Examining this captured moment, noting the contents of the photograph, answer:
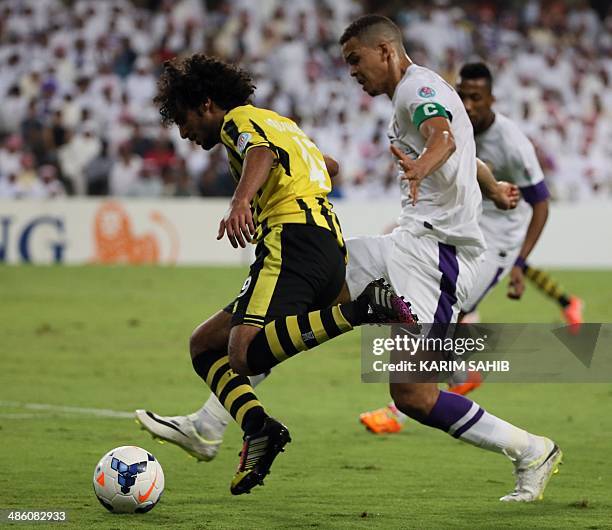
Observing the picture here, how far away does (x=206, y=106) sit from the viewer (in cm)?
627

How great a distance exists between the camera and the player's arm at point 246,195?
553 cm

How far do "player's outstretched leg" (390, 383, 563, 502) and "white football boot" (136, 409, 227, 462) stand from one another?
101 cm

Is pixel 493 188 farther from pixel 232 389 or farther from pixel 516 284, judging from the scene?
pixel 516 284

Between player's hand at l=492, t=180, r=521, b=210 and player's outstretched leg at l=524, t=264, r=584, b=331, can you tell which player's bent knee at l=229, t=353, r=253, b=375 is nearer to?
player's hand at l=492, t=180, r=521, b=210

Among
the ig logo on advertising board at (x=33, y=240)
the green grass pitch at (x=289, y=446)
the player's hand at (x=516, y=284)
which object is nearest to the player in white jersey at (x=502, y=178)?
the player's hand at (x=516, y=284)

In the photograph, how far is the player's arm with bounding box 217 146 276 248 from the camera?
5527 mm

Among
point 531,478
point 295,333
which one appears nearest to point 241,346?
point 295,333

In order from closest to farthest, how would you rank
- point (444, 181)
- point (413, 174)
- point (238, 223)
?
1. point (238, 223)
2. point (413, 174)
3. point (444, 181)

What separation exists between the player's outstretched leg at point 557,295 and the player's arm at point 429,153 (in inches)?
262

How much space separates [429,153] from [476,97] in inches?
128

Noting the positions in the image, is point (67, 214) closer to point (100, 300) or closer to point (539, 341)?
point (100, 300)

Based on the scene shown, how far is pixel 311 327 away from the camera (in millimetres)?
5789

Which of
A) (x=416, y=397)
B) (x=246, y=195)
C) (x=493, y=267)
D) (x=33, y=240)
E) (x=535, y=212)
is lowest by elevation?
(x=33, y=240)

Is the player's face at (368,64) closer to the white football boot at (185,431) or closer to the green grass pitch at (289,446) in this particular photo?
the white football boot at (185,431)
